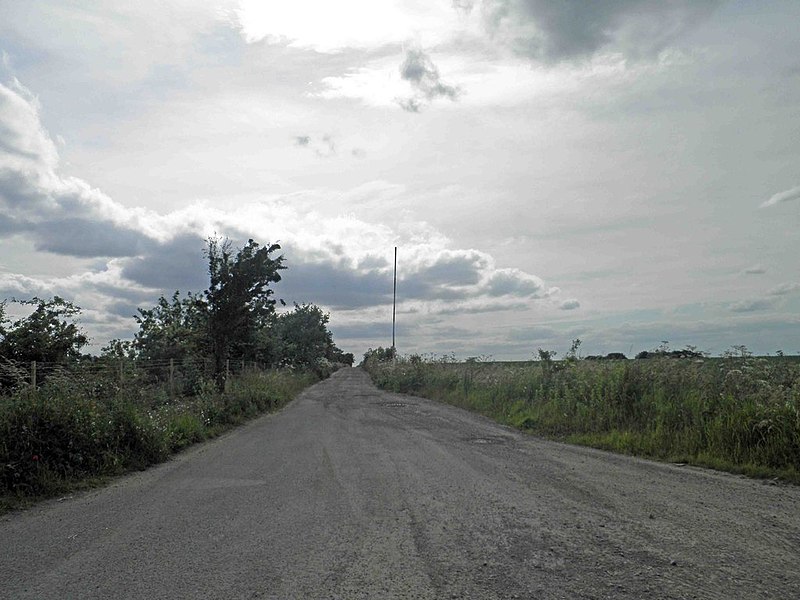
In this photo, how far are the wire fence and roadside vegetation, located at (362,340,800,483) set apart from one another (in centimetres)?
982

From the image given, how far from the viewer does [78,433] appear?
1005cm

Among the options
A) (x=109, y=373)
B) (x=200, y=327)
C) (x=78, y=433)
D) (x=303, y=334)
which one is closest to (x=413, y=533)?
(x=78, y=433)

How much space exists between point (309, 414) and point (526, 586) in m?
18.0

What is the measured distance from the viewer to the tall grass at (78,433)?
8.93 meters

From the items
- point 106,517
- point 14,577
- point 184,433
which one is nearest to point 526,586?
point 14,577

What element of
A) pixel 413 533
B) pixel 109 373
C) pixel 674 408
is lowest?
pixel 413 533

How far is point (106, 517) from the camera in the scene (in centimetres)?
741

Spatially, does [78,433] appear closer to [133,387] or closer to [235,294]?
[133,387]

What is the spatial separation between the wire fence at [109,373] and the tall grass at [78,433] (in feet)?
0.57

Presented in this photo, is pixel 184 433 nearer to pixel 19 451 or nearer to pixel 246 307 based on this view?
pixel 19 451

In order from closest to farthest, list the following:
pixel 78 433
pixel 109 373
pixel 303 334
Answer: pixel 78 433, pixel 109 373, pixel 303 334

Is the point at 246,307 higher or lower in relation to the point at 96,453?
higher

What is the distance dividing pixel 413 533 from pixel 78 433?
6341mm

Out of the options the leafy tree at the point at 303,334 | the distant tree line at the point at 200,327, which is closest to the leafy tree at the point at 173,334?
the distant tree line at the point at 200,327
